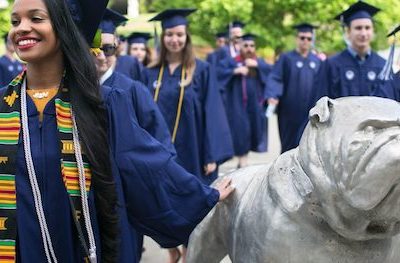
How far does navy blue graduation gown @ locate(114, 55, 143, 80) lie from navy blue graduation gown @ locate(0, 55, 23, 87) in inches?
106

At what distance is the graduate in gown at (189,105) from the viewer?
18.7 ft

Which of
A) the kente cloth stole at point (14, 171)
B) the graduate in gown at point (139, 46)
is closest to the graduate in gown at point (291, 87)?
the graduate in gown at point (139, 46)

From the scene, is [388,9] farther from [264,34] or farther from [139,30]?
[139,30]

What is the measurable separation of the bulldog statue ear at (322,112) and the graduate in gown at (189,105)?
3.42 m

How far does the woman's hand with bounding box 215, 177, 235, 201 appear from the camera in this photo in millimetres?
3006

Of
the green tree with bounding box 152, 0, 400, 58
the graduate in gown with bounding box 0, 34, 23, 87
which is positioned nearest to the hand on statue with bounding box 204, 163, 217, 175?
the graduate in gown with bounding box 0, 34, 23, 87

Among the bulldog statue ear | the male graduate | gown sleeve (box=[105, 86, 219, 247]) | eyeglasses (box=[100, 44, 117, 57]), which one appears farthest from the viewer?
the male graduate

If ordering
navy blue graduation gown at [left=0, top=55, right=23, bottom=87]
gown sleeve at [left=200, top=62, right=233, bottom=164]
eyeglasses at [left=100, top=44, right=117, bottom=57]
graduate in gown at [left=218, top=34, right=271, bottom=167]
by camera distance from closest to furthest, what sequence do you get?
eyeglasses at [left=100, top=44, right=117, bottom=57]
gown sleeve at [left=200, top=62, right=233, bottom=164]
navy blue graduation gown at [left=0, top=55, right=23, bottom=87]
graduate in gown at [left=218, top=34, right=271, bottom=167]

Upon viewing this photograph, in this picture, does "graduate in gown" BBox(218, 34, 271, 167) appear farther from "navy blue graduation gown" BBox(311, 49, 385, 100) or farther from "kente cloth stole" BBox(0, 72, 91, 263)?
"kente cloth stole" BBox(0, 72, 91, 263)

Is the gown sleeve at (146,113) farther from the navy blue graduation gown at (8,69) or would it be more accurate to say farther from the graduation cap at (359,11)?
the navy blue graduation gown at (8,69)

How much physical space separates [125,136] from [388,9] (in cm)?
1270

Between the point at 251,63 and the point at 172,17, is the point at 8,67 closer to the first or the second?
the point at 251,63

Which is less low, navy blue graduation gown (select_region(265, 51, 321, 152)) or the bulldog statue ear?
the bulldog statue ear

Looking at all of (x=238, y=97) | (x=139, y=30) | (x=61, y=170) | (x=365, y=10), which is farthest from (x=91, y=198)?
(x=139, y=30)
